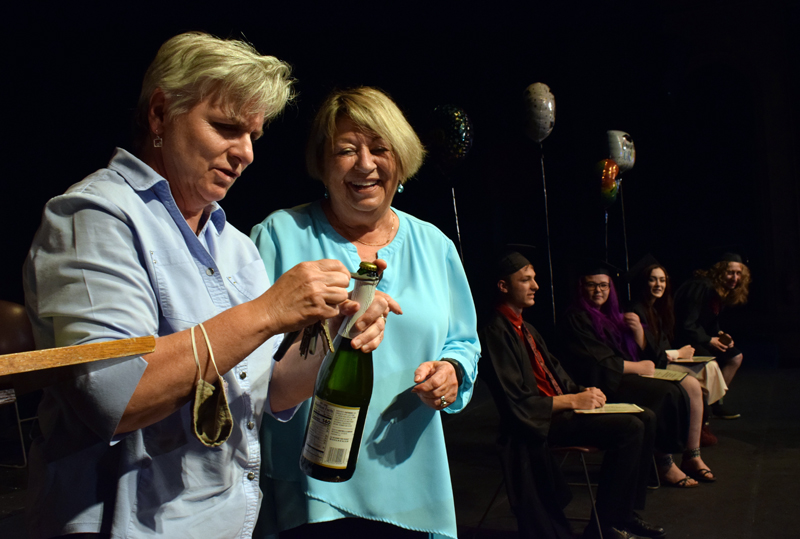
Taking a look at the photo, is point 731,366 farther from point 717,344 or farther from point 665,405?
point 665,405

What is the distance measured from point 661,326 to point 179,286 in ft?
15.4

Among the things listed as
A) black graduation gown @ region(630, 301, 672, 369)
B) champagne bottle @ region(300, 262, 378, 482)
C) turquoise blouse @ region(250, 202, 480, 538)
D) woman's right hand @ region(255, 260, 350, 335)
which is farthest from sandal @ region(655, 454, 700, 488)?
woman's right hand @ region(255, 260, 350, 335)

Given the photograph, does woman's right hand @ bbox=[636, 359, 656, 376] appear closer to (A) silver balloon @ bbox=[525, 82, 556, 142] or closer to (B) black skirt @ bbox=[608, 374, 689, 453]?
(B) black skirt @ bbox=[608, 374, 689, 453]

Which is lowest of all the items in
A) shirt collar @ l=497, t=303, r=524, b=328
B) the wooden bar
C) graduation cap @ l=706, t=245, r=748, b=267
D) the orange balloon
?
shirt collar @ l=497, t=303, r=524, b=328

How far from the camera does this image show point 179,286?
0.89m

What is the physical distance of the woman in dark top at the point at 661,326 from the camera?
164 inches

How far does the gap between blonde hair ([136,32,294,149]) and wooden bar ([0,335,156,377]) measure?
503 millimetres

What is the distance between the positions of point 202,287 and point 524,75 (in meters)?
6.12

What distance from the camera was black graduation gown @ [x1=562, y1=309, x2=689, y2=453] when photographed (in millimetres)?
3854

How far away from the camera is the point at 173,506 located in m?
0.87

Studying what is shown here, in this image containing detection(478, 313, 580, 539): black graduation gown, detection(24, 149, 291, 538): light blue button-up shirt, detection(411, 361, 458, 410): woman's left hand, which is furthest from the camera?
detection(478, 313, 580, 539): black graduation gown

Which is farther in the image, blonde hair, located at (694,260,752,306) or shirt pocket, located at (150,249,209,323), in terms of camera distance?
blonde hair, located at (694,260,752,306)

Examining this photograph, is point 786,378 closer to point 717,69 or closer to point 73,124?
point 717,69

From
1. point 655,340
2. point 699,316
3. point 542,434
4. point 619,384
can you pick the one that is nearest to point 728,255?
point 699,316
